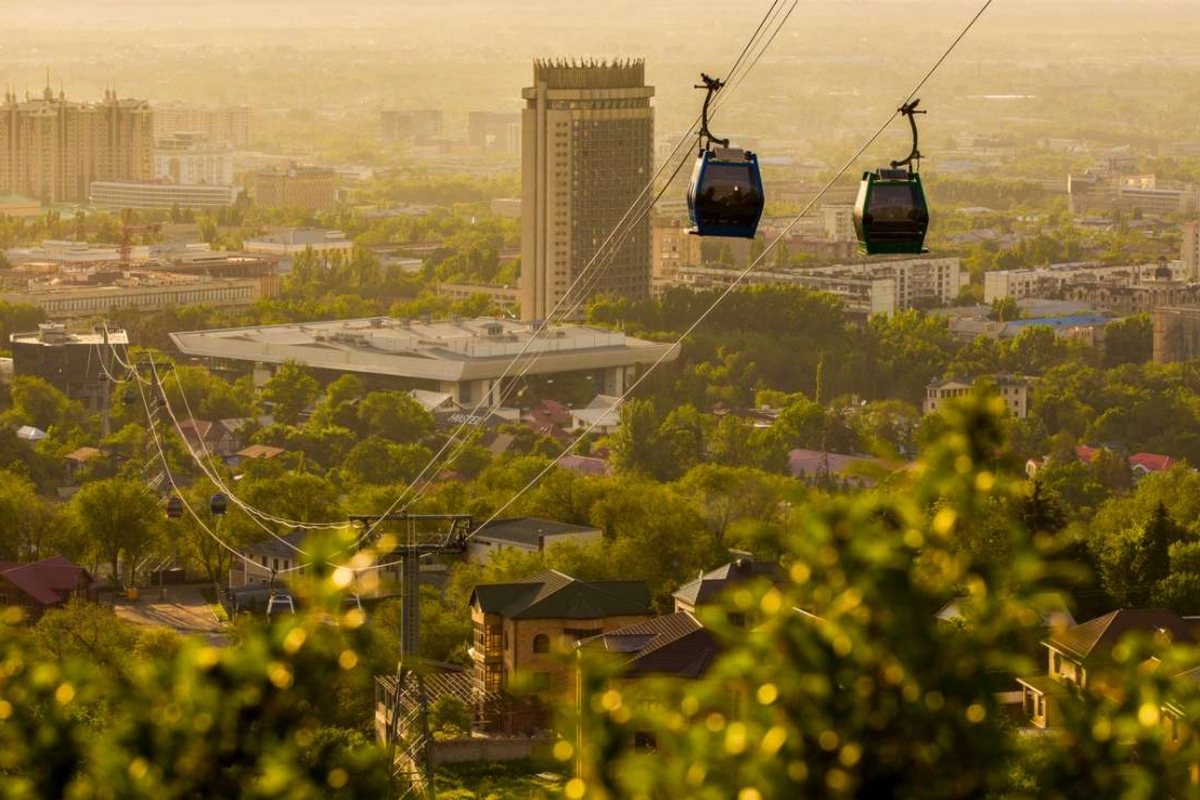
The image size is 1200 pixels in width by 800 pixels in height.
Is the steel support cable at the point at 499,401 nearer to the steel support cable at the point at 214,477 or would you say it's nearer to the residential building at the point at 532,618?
the steel support cable at the point at 214,477

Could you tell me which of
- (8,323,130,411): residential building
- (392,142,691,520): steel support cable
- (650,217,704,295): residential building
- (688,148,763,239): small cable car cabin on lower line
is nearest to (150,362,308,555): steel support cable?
(392,142,691,520): steel support cable

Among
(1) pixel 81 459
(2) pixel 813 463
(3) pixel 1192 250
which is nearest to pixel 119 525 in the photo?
(1) pixel 81 459

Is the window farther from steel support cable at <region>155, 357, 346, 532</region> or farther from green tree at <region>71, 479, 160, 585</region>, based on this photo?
green tree at <region>71, 479, 160, 585</region>

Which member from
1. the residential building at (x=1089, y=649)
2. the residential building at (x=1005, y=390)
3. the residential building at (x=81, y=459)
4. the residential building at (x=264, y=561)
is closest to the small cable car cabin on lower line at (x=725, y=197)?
the residential building at (x=1089, y=649)

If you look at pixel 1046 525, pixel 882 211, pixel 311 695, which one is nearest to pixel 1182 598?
pixel 1046 525

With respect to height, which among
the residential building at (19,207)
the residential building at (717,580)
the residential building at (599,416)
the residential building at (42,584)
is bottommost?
the residential building at (599,416)

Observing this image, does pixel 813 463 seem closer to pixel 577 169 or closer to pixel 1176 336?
pixel 1176 336
